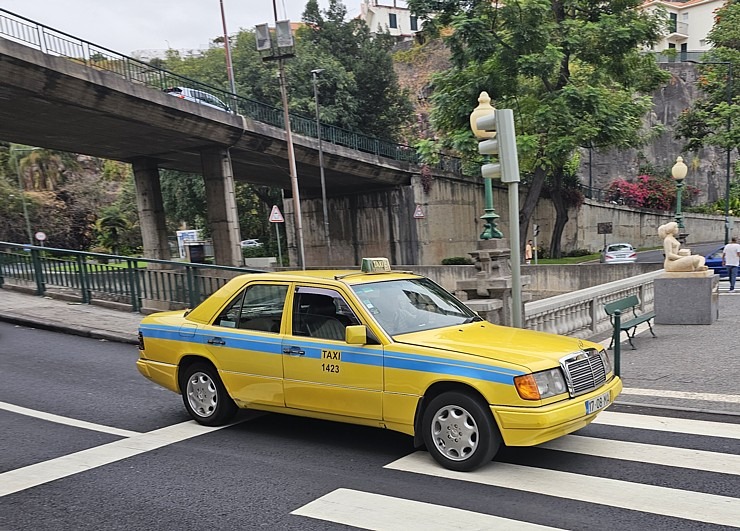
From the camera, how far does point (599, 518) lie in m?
4.16

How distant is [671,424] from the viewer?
6336 millimetres

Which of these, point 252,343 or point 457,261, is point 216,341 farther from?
point 457,261

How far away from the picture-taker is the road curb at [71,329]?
11336 millimetres

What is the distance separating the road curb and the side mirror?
267 inches

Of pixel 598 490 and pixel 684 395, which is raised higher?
pixel 598 490

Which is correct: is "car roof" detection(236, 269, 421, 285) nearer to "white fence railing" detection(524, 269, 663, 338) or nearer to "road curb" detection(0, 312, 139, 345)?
"white fence railing" detection(524, 269, 663, 338)

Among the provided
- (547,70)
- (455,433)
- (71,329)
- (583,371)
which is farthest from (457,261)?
(455,433)

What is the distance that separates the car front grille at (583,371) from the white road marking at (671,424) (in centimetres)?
125

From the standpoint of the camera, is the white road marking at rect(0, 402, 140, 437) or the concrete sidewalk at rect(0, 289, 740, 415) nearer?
the white road marking at rect(0, 402, 140, 437)

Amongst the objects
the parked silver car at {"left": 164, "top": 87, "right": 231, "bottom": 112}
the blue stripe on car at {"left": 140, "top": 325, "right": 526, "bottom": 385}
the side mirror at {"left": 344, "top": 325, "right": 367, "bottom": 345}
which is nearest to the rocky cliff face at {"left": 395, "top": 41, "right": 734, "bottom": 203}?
the parked silver car at {"left": 164, "top": 87, "right": 231, "bottom": 112}

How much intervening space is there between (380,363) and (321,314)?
0.90 metres

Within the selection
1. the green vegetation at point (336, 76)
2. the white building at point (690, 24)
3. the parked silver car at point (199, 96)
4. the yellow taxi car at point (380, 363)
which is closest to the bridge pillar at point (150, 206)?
the parked silver car at point (199, 96)

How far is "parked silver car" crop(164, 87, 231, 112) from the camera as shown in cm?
2490

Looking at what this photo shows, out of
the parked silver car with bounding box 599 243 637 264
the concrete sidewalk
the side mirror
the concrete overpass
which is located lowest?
the parked silver car with bounding box 599 243 637 264
